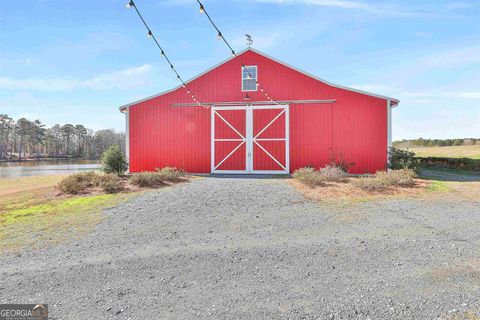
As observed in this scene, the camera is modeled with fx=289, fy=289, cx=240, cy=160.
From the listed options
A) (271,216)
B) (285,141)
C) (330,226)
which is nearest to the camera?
(330,226)

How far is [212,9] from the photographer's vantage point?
669cm

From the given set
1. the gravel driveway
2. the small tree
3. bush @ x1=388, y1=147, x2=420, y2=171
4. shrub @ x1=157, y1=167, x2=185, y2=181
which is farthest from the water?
bush @ x1=388, y1=147, x2=420, y2=171

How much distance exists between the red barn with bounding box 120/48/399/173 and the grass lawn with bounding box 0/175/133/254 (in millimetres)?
5183

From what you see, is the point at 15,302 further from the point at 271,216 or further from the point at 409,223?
the point at 409,223

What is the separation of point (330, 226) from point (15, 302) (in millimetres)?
5024

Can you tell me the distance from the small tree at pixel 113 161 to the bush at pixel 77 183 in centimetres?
188

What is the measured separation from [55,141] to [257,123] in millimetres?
75164

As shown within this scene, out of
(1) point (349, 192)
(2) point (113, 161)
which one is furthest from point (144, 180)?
(1) point (349, 192)

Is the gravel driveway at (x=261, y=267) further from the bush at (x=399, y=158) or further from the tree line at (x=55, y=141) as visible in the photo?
the tree line at (x=55, y=141)

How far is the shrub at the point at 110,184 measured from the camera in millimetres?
9727

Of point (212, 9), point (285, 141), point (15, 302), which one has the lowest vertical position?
point (15, 302)

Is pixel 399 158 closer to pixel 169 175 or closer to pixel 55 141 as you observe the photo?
pixel 169 175

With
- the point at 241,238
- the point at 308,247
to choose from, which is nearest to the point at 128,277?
the point at 241,238

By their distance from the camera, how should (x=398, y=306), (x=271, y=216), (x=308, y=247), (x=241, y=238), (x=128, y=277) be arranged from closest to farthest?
(x=398, y=306)
(x=128, y=277)
(x=308, y=247)
(x=241, y=238)
(x=271, y=216)
